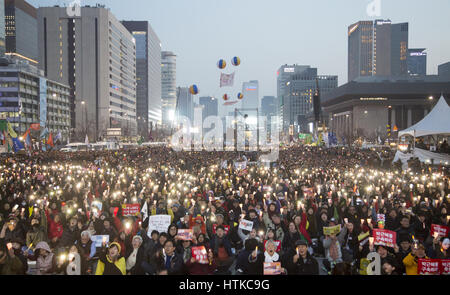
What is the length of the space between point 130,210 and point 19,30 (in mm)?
178650

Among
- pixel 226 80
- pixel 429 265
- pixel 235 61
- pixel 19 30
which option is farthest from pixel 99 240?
pixel 19 30

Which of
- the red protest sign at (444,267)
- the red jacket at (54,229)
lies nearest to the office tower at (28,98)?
the red jacket at (54,229)

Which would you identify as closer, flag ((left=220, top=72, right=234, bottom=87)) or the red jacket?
the red jacket

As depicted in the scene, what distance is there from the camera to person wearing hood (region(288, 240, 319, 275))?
5801 millimetres

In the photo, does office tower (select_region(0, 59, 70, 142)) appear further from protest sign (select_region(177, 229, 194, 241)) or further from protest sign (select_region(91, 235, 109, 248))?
protest sign (select_region(177, 229, 194, 241))

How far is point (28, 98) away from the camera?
3184 inches

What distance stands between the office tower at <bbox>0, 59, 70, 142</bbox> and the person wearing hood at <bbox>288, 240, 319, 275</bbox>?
7297cm

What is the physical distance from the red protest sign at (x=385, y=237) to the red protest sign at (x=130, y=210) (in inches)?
236

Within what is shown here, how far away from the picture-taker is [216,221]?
891cm

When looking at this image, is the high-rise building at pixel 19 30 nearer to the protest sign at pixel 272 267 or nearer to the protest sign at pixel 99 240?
the protest sign at pixel 99 240

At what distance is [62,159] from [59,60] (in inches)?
3477

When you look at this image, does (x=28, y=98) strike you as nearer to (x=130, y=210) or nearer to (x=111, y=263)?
(x=130, y=210)

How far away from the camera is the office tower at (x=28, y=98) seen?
76.9m

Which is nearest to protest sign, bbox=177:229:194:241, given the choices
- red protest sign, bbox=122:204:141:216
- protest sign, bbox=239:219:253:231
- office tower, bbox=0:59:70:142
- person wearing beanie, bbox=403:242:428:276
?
Result: protest sign, bbox=239:219:253:231
